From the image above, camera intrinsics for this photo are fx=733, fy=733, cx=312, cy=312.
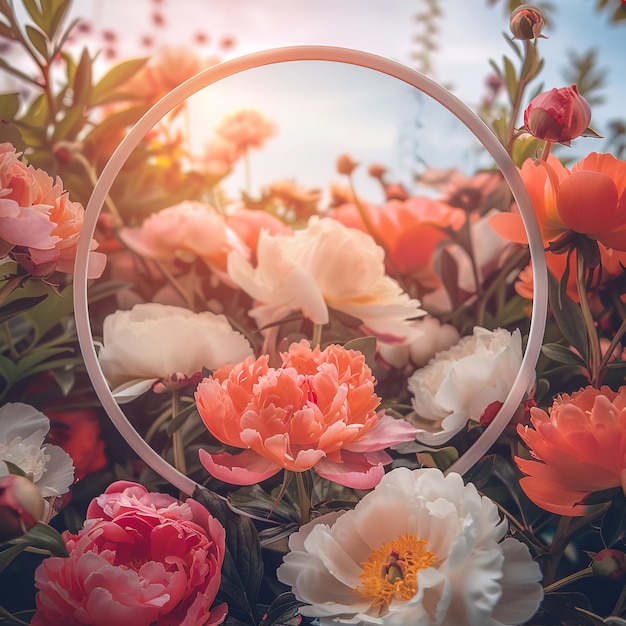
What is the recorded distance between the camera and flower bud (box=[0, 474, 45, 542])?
31 cm

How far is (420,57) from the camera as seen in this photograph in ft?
2.01

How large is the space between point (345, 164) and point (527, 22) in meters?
0.16

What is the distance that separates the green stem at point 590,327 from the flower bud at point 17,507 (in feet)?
0.92

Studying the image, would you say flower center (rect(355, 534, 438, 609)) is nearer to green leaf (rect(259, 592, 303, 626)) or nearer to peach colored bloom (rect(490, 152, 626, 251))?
green leaf (rect(259, 592, 303, 626))

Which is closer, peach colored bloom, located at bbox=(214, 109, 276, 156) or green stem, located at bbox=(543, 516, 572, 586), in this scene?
green stem, located at bbox=(543, 516, 572, 586)

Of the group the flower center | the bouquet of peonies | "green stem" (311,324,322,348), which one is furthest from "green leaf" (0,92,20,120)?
the flower center

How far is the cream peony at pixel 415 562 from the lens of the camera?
0.31 m

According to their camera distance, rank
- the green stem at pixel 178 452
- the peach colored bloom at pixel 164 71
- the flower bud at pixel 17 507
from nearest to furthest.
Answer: the flower bud at pixel 17 507 < the green stem at pixel 178 452 < the peach colored bloom at pixel 164 71

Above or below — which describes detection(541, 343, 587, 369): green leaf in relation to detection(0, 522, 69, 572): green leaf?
above

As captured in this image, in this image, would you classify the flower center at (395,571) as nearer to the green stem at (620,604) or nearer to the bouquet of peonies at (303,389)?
the bouquet of peonies at (303,389)

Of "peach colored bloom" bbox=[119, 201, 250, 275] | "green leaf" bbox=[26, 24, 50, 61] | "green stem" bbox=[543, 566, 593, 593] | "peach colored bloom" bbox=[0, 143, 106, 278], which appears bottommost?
"green stem" bbox=[543, 566, 593, 593]

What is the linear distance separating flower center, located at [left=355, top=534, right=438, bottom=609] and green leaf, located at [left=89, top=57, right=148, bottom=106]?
1.13ft

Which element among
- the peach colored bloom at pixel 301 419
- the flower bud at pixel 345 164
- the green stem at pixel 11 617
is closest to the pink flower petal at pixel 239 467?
the peach colored bloom at pixel 301 419

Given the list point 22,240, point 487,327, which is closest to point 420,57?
point 487,327
